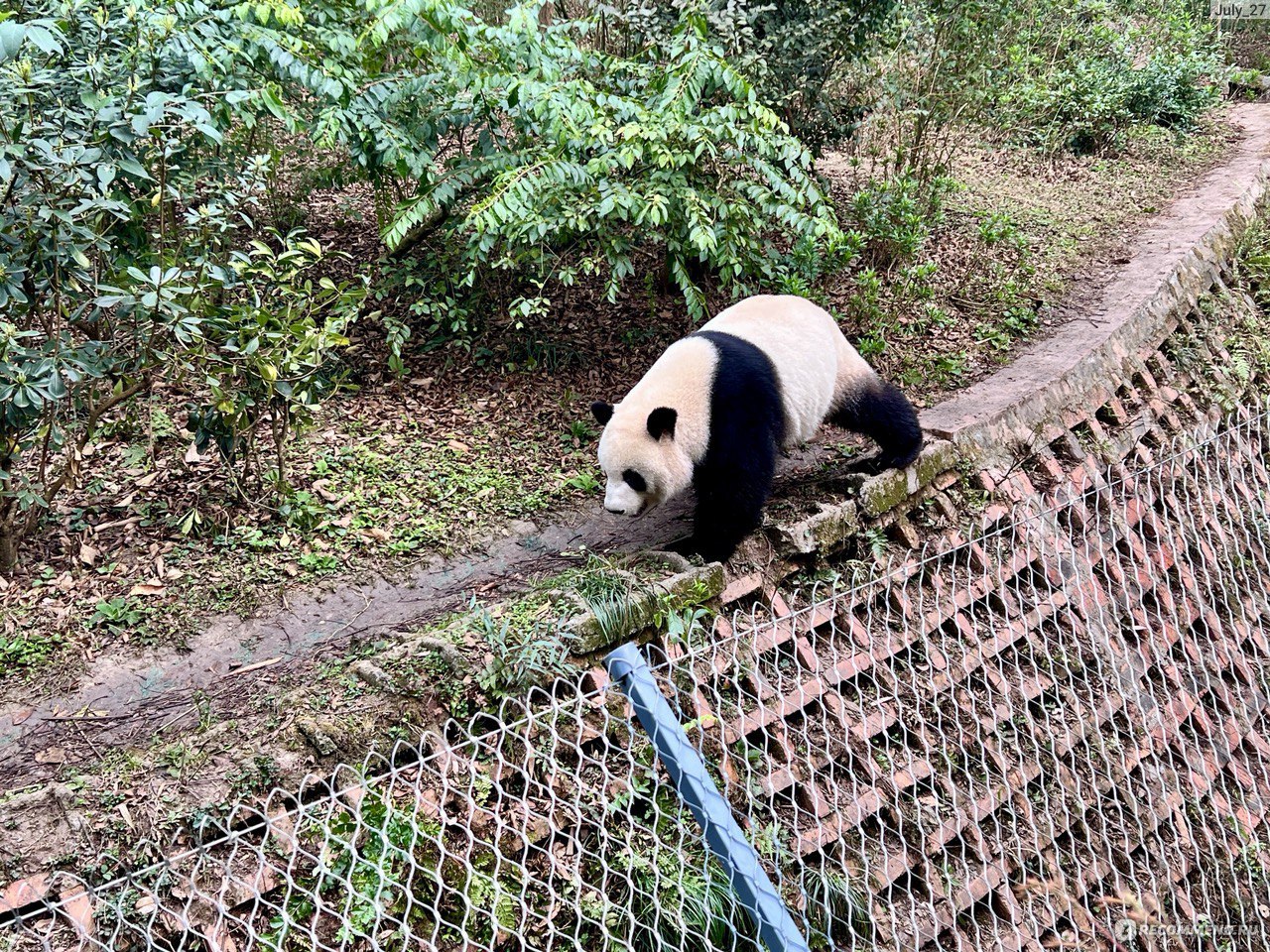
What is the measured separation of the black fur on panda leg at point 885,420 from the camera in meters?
5.25

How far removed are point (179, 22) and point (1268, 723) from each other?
6619 mm

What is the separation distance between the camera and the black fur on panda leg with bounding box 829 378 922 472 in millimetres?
5254

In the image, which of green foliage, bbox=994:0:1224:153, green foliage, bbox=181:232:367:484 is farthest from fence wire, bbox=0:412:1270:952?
green foliage, bbox=994:0:1224:153

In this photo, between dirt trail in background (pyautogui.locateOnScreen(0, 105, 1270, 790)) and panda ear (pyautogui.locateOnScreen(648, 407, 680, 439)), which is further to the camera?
panda ear (pyautogui.locateOnScreen(648, 407, 680, 439))

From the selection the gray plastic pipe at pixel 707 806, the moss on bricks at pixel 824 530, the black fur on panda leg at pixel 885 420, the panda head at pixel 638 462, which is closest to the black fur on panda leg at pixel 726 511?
the panda head at pixel 638 462

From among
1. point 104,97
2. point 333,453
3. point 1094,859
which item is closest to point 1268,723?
point 1094,859

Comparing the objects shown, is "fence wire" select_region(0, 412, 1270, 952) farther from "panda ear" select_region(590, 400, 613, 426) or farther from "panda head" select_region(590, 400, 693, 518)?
"panda ear" select_region(590, 400, 613, 426)

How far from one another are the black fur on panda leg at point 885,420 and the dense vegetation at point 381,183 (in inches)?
50.9

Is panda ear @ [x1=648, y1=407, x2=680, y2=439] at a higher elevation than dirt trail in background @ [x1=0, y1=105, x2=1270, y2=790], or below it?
higher

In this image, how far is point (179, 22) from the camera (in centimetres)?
486

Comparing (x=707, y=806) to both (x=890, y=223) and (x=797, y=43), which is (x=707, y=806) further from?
(x=890, y=223)

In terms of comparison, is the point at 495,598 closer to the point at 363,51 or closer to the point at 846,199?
the point at 363,51

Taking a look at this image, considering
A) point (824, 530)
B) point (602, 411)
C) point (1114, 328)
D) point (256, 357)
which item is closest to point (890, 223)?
point (1114, 328)

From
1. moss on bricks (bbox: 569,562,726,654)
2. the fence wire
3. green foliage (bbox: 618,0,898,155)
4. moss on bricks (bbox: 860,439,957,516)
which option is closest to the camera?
the fence wire
